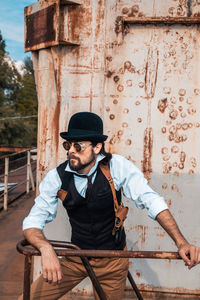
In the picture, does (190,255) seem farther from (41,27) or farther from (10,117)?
(10,117)

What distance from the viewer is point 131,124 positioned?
3.24 m

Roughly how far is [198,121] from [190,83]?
1.12ft

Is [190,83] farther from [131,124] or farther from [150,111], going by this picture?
[131,124]

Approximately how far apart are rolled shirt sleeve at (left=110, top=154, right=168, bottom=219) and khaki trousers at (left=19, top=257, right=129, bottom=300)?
47 centimetres

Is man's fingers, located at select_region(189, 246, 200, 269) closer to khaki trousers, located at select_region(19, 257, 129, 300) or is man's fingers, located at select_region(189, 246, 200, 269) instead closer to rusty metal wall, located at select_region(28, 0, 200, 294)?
khaki trousers, located at select_region(19, 257, 129, 300)

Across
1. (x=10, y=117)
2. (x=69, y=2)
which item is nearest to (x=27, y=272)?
(x=69, y=2)

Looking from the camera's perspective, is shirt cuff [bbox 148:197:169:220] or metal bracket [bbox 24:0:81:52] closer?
shirt cuff [bbox 148:197:169:220]

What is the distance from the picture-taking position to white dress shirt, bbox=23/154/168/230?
82.4 inches

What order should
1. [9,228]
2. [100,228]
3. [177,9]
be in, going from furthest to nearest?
[9,228] → [177,9] → [100,228]

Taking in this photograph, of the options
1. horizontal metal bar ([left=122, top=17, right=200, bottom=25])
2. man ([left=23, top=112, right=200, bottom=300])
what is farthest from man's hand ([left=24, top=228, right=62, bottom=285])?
horizontal metal bar ([left=122, top=17, right=200, bottom=25])

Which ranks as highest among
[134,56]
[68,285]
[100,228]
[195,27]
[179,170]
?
[195,27]

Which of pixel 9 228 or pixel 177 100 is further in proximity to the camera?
pixel 9 228

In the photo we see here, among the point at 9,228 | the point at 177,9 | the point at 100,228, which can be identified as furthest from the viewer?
the point at 9,228

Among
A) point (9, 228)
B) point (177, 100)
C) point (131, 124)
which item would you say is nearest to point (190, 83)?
point (177, 100)
